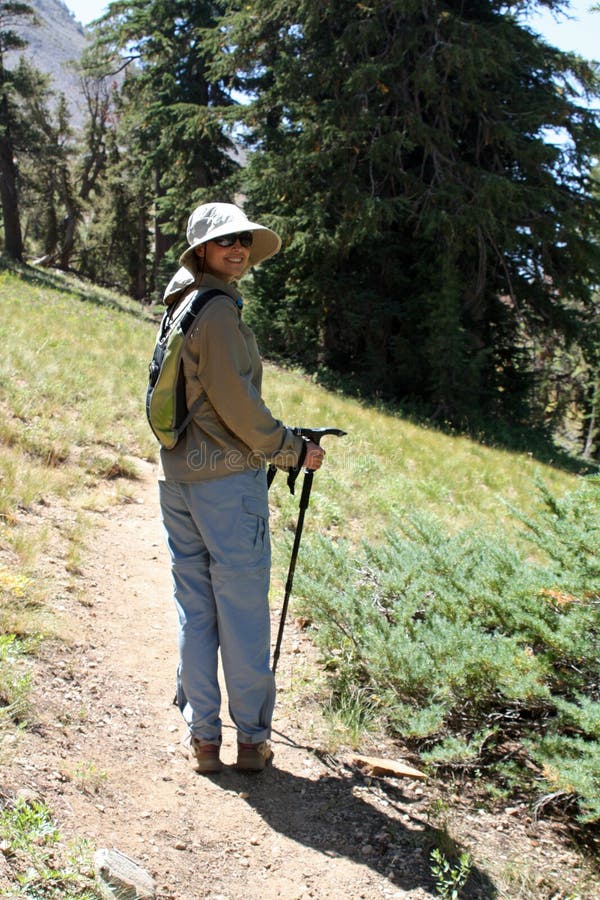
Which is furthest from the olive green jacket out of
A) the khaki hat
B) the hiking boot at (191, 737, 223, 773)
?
the hiking boot at (191, 737, 223, 773)

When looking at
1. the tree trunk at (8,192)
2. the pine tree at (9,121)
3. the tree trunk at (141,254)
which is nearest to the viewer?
the pine tree at (9,121)

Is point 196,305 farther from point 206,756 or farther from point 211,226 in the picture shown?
point 206,756

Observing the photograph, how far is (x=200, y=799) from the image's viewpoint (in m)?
3.30

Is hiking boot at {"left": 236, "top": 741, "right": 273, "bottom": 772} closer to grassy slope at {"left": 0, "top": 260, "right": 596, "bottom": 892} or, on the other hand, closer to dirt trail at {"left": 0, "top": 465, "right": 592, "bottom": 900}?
dirt trail at {"left": 0, "top": 465, "right": 592, "bottom": 900}

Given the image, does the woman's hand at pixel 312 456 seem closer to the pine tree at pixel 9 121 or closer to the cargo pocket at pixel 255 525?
the cargo pocket at pixel 255 525

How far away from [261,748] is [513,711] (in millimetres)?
1302

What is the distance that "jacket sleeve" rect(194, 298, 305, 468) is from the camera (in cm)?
316

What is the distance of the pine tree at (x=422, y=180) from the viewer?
15773mm

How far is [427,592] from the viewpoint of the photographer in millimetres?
4668

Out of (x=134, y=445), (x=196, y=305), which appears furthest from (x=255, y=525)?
(x=134, y=445)

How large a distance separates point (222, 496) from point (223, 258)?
1.01 meters

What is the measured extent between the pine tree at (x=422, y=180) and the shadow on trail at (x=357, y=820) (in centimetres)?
1332

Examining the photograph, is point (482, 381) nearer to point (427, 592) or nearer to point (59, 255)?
point (427, 592)

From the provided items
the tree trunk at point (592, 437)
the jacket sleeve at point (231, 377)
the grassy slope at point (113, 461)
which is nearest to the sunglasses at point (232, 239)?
the jacket sleeve at point (231, 377)
